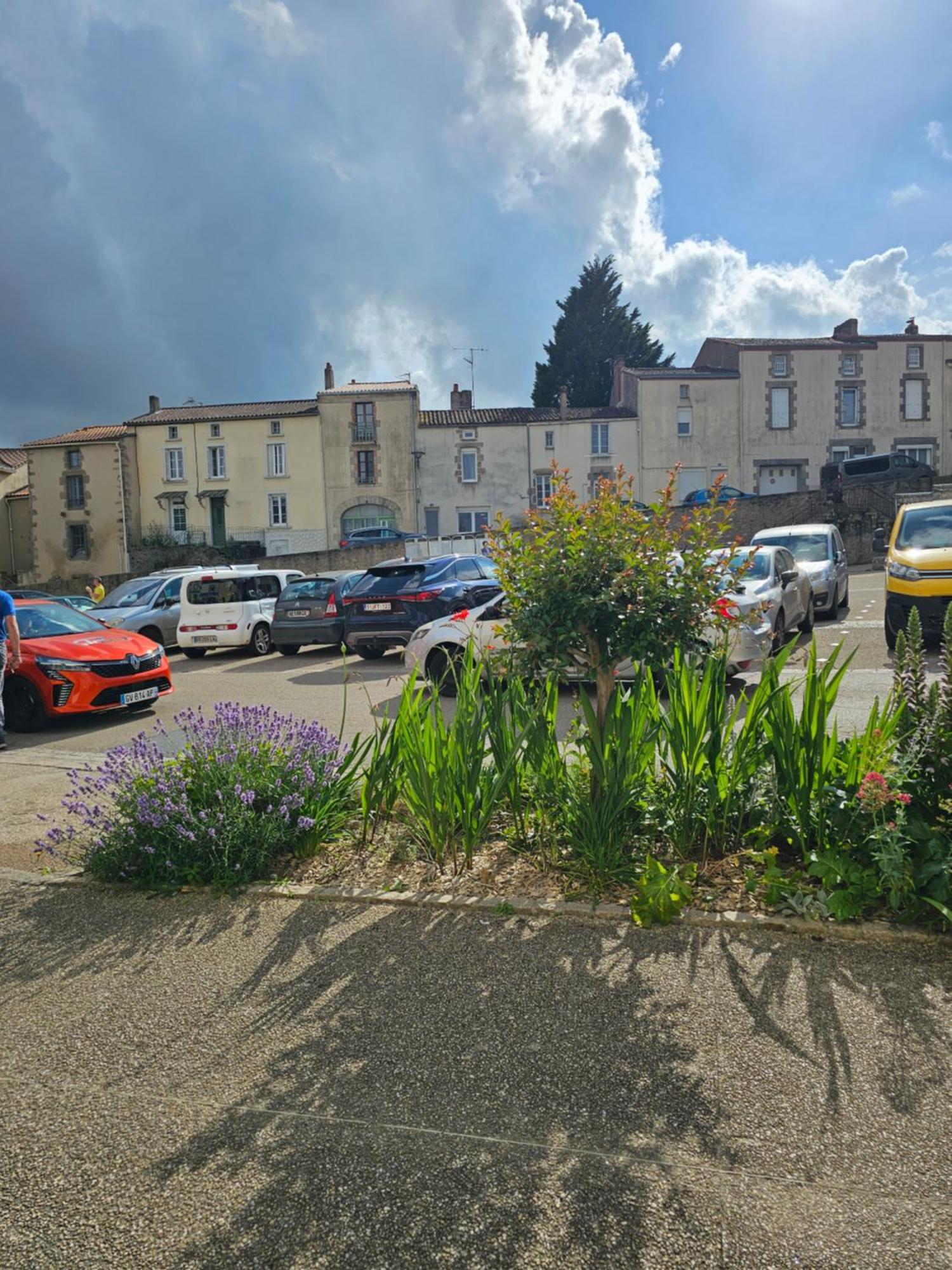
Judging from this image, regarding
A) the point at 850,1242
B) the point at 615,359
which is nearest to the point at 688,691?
the point at 850,1242

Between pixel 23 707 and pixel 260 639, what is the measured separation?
8680 mm

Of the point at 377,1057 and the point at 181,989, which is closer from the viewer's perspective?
the point at 377,1057

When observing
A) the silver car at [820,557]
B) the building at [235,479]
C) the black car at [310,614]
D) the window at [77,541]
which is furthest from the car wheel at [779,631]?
the window at [77,541]

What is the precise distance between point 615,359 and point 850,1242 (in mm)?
69016

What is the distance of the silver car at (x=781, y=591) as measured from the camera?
488 inches

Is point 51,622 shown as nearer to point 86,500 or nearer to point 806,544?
point 806,544

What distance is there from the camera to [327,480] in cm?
5272

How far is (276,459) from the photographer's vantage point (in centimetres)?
5344

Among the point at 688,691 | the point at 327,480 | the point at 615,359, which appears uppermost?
the point at 615,359

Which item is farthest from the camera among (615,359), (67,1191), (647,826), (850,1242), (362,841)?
(615,359)

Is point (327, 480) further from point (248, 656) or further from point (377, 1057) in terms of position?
point (377, 1057)

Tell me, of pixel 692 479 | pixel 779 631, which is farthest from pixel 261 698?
pixel 692 479

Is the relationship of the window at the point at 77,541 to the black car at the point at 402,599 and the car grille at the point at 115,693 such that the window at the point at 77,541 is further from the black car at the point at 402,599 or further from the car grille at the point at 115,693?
the car grille at the point at 115,693

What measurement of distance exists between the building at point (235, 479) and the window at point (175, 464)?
38mm
